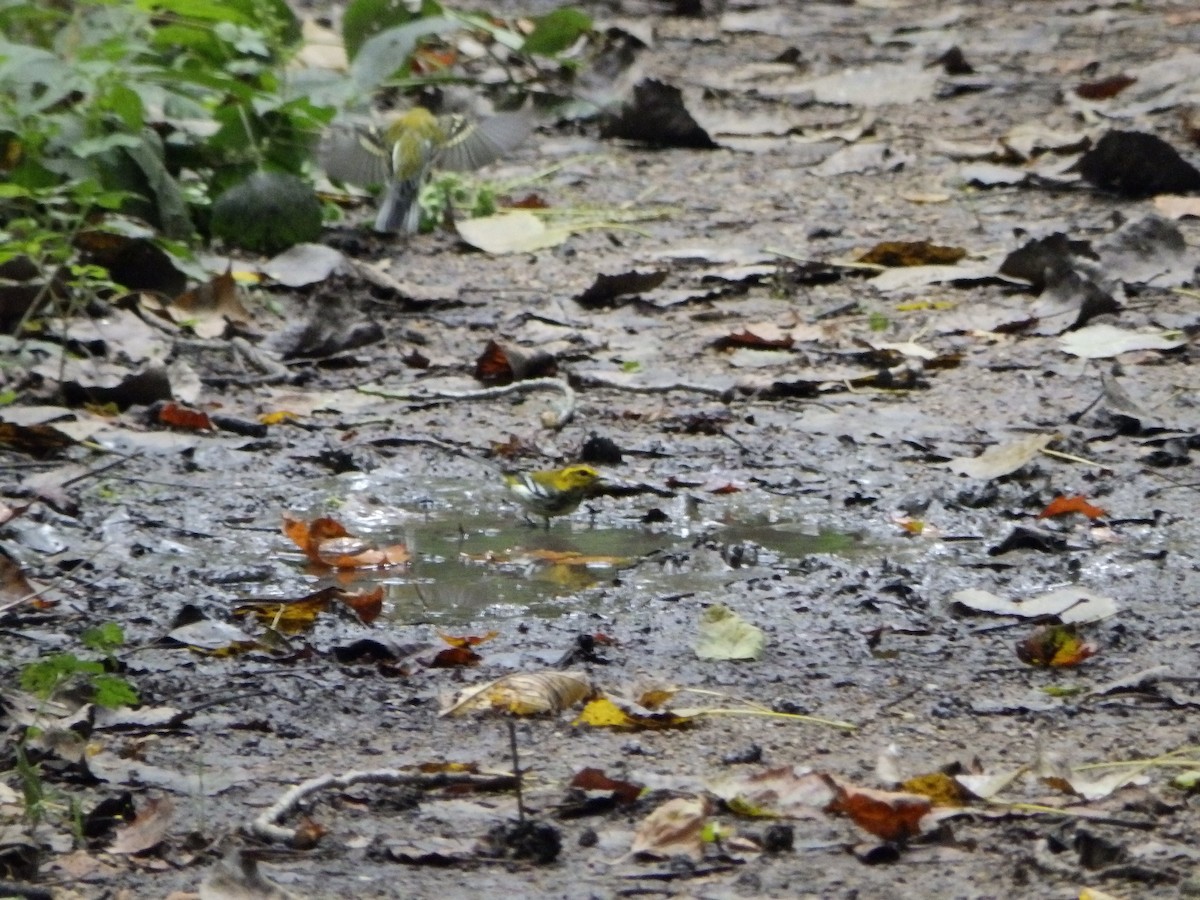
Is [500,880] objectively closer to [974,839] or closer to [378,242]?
[974,839]

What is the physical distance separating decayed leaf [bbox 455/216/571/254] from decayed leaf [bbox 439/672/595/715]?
4059 millimetres

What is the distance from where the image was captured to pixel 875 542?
13.1ft

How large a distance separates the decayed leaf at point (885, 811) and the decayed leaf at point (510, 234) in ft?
15.2

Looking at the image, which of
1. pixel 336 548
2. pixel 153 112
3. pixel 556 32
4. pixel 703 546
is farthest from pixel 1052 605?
pixel 556 32

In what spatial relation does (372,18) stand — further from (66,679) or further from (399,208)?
(66,679)

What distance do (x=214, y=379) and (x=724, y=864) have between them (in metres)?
3.39

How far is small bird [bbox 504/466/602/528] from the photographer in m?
4.15

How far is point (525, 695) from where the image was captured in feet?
9.81

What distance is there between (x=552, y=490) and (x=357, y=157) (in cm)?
325

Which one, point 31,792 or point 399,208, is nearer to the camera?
point 31,792

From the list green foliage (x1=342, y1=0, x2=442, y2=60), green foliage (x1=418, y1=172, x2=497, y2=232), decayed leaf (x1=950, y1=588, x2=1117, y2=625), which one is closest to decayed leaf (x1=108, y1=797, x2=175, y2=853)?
decayed leaf (x1=950, y1=588, x2=1117, y2=625)

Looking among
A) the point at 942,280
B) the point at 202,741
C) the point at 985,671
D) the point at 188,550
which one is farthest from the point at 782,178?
the point at 202,741

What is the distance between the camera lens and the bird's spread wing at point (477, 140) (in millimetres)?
7332

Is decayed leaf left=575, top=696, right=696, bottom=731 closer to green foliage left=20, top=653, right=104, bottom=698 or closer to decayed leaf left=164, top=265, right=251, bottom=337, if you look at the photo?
green foliage left=20, top=653, right=104, bottom=698
